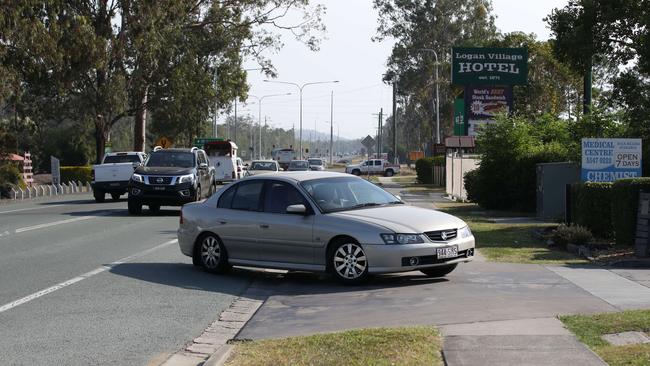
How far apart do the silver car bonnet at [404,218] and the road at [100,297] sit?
6.14 feet

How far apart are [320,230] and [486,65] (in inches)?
1211

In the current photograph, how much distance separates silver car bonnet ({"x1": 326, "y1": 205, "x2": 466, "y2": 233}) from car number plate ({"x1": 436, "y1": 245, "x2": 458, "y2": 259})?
0.28 meters

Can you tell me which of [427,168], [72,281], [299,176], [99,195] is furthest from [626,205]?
[427,168]

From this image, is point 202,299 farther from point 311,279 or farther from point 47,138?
point 47,138

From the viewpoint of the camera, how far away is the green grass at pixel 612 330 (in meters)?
6.86

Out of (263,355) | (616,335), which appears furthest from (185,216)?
(616,335)

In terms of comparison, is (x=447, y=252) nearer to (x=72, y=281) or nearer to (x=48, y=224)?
(x=72, y=281)

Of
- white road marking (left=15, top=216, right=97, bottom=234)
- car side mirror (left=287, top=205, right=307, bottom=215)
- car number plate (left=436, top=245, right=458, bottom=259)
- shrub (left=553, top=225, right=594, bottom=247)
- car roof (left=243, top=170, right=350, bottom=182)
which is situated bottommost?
white road marking (left=15, top=216, right=97, bottom=234)

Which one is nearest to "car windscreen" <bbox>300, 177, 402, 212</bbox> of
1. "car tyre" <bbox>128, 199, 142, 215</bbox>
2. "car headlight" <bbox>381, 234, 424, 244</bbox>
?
"car headlight" <bbox>381, 234, 424, 244</bbox>

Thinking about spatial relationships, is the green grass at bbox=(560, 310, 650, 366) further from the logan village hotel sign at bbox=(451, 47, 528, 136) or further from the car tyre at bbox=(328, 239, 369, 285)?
the logan village hotel sign at bbox=(451, 47, 528, 136)

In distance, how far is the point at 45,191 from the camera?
146ft

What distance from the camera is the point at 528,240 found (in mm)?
18188

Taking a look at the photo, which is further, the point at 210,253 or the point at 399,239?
the point at 210,253

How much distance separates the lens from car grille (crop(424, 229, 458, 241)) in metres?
11.5
